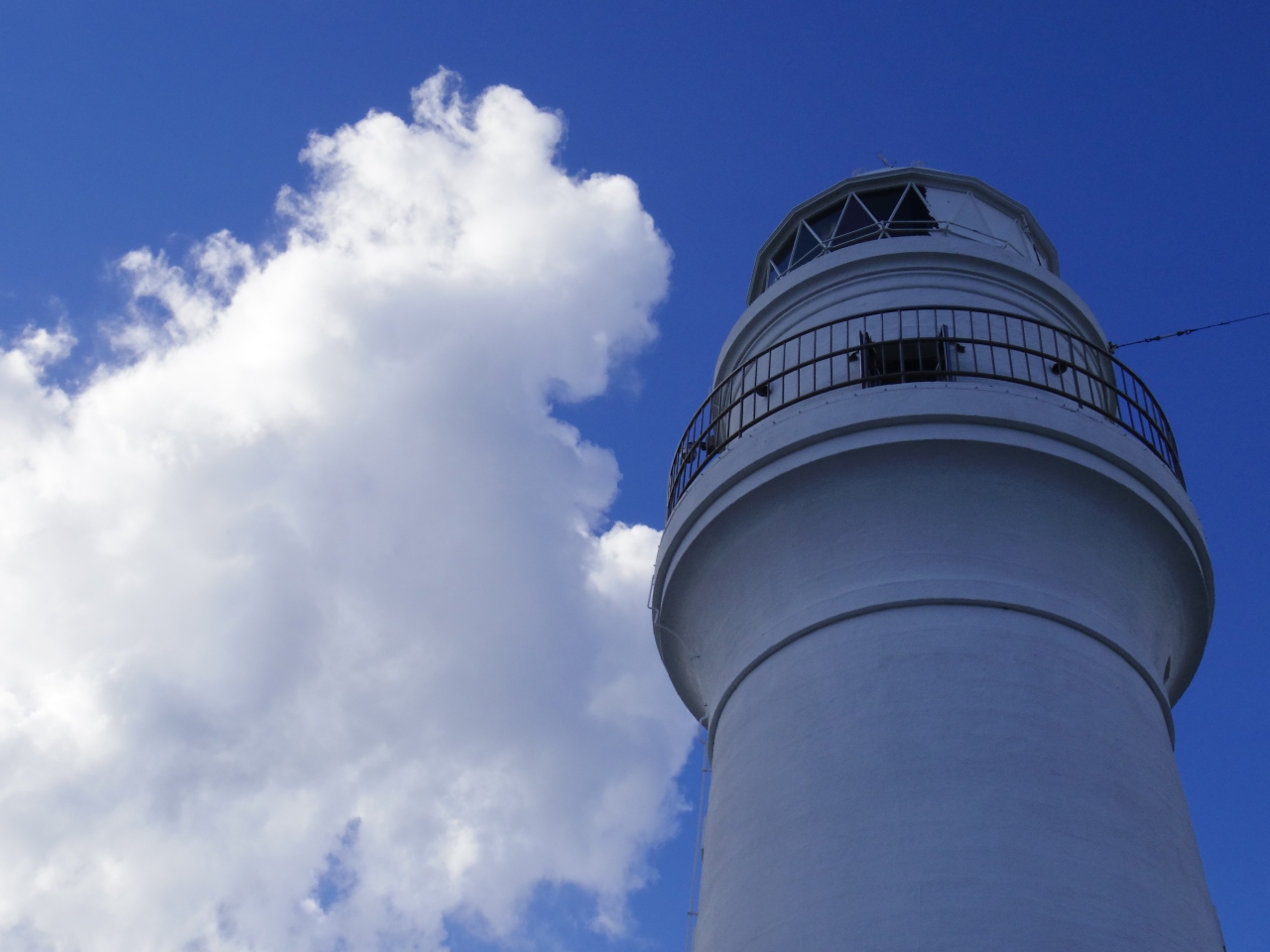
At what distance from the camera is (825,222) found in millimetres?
15555

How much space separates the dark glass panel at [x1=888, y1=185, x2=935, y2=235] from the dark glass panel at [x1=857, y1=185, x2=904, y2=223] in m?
0.11

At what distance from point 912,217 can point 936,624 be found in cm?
643

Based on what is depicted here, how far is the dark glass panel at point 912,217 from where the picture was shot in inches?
572

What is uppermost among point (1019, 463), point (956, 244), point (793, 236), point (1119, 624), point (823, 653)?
point (793, 236)

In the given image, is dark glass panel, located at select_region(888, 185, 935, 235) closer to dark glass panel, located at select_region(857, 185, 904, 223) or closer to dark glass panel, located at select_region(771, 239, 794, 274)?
dark glass panel, located at select_region(857, 185, 904, 223)

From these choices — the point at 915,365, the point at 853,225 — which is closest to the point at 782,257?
the point at 853,225

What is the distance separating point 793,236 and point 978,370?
15.9 ft

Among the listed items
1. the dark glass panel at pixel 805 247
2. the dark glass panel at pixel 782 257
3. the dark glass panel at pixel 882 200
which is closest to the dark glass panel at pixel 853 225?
the dark glass panel at pixel 882 200

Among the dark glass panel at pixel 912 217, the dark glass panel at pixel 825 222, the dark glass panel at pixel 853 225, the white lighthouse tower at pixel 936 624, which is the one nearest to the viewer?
the white lighthouse tower at pixel 936 624

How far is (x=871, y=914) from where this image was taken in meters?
8.60

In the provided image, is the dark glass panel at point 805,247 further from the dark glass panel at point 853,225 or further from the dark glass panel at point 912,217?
the dark glass panel at point 912,217

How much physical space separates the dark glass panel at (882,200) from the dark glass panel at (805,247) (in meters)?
0.73

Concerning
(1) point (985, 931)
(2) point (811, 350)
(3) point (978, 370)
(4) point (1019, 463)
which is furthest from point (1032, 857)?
(2) point (811, 350)

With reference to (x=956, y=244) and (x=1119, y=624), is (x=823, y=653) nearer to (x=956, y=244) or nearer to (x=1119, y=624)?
(x=1119, y=624)
